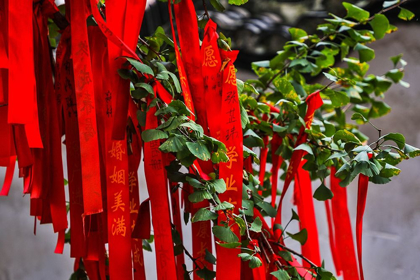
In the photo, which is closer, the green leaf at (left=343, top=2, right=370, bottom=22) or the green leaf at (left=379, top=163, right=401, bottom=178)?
the green leaf at (left=379, top=163, right=401, bottom=178)

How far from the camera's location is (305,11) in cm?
146

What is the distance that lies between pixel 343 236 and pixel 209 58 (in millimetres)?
406

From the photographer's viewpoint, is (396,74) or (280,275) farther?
(396,74)

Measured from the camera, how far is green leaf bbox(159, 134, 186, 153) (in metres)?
0.48

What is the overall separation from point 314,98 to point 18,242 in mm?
960

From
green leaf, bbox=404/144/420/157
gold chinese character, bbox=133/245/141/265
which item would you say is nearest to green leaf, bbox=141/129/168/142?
gold chinese character, bbox=133/245/141/265

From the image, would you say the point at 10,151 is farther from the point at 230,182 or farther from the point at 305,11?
the point at 305,11

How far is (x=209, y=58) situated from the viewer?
574 millimetres

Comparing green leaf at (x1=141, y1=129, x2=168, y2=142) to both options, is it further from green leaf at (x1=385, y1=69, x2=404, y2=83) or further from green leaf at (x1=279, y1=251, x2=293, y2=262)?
green leaf at (x1=385, y1=69, x2=404, y2=83)

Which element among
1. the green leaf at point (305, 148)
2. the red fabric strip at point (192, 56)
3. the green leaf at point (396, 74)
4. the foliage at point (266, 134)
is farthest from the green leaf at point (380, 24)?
the red fabric strip at point (192, 56)

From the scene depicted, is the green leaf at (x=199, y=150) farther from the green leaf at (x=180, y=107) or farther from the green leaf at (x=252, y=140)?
the green leaf at (x=252, y=140)

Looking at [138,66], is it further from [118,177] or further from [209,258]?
[209,258]

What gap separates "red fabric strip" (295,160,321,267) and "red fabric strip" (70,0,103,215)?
0.37 meters

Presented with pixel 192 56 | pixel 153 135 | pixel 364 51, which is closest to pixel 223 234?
pixel 153 135
